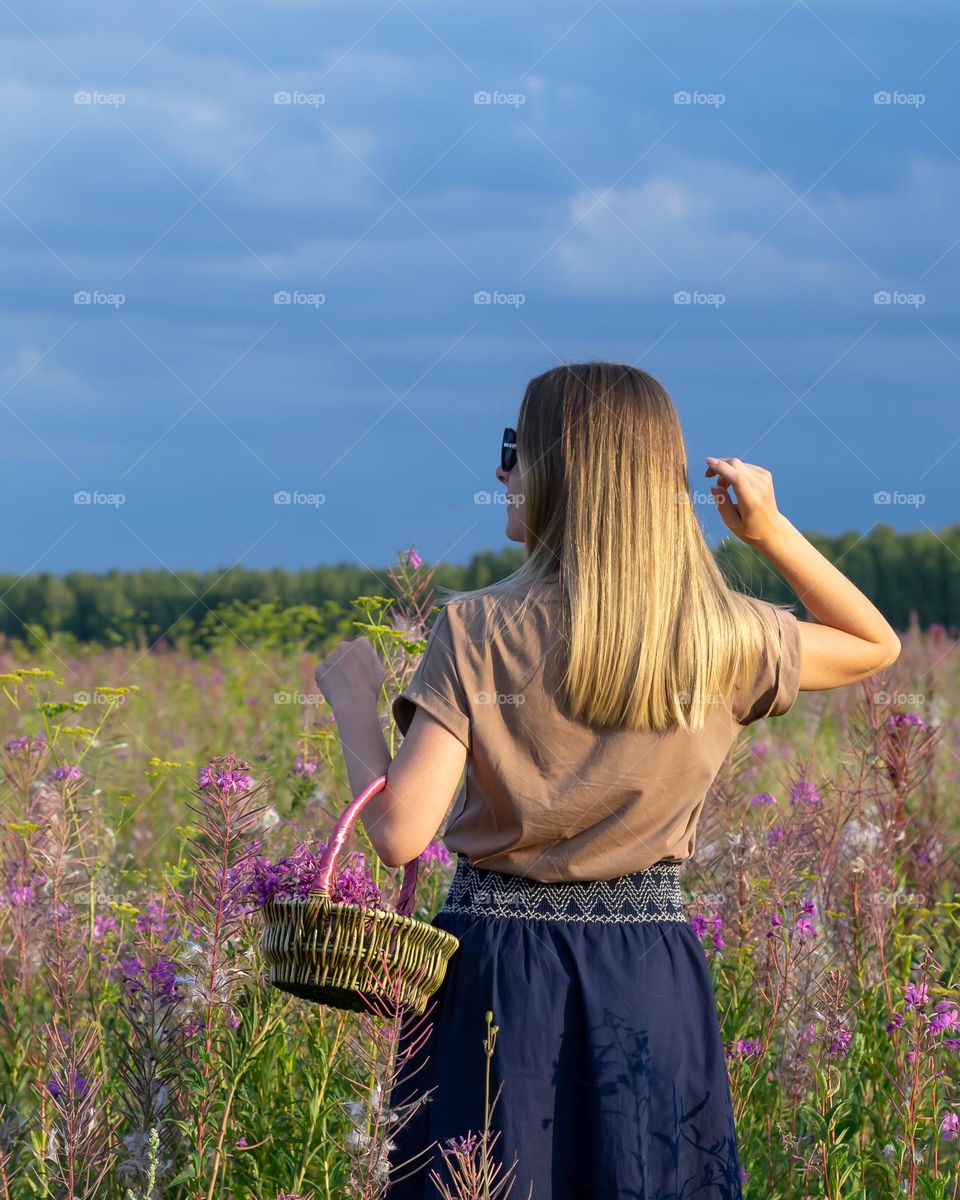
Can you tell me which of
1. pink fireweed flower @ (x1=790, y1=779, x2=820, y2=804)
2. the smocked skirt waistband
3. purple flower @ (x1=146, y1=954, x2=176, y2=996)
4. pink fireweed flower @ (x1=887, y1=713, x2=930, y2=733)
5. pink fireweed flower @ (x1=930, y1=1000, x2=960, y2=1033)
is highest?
pink fireweed flower @ (x1=887, y1=713, x2=930, y2=733)

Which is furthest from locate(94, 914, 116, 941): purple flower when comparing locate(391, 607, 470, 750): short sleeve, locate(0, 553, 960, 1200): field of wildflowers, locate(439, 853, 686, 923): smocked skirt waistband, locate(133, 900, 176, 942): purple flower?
locate(391, 607, 470, 750): short sleeve

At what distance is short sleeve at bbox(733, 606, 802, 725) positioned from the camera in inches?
94.3

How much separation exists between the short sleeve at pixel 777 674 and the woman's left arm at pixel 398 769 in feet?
1.78

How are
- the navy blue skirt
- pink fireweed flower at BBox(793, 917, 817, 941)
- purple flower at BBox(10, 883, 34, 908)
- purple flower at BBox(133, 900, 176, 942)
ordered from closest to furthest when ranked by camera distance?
the navy blue skirt < pink fireweed flower at BBox(793, 917, 817, 941) < purple flower at BBox(133, 900, 176, 942) < purple flower at BBox(10, 883, 34, 908)

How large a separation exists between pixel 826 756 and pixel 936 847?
11.7 feet

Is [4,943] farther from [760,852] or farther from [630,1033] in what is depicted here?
[630,1033]

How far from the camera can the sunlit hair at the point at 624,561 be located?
222 centimetres

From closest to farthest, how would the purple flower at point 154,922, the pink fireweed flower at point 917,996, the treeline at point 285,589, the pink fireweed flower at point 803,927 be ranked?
the pink fireweed flower at point 917,996 → the pink fireweed flower at point 803,927 → the purple flower at point 154,922 → the treeline at point 285,589

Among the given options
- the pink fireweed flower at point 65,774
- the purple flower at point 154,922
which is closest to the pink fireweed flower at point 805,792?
the purple flower at point 154,922

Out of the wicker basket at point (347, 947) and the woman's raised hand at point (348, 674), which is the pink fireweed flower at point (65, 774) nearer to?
the woman's raised hand at point (348, 674)

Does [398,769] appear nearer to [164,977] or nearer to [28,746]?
[164,977]

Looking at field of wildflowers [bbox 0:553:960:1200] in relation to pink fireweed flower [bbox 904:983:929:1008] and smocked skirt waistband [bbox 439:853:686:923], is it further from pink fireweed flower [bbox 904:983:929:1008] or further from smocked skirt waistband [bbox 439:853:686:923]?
smocked skirt waistband [bbox 439:853:686:923]

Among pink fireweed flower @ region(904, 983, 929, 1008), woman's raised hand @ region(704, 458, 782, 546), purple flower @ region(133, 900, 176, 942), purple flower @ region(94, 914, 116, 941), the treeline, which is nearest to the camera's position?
woman's raised hand @ region(704, 458, 782, 546)

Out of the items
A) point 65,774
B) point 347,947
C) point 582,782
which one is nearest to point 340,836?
point 347,947
